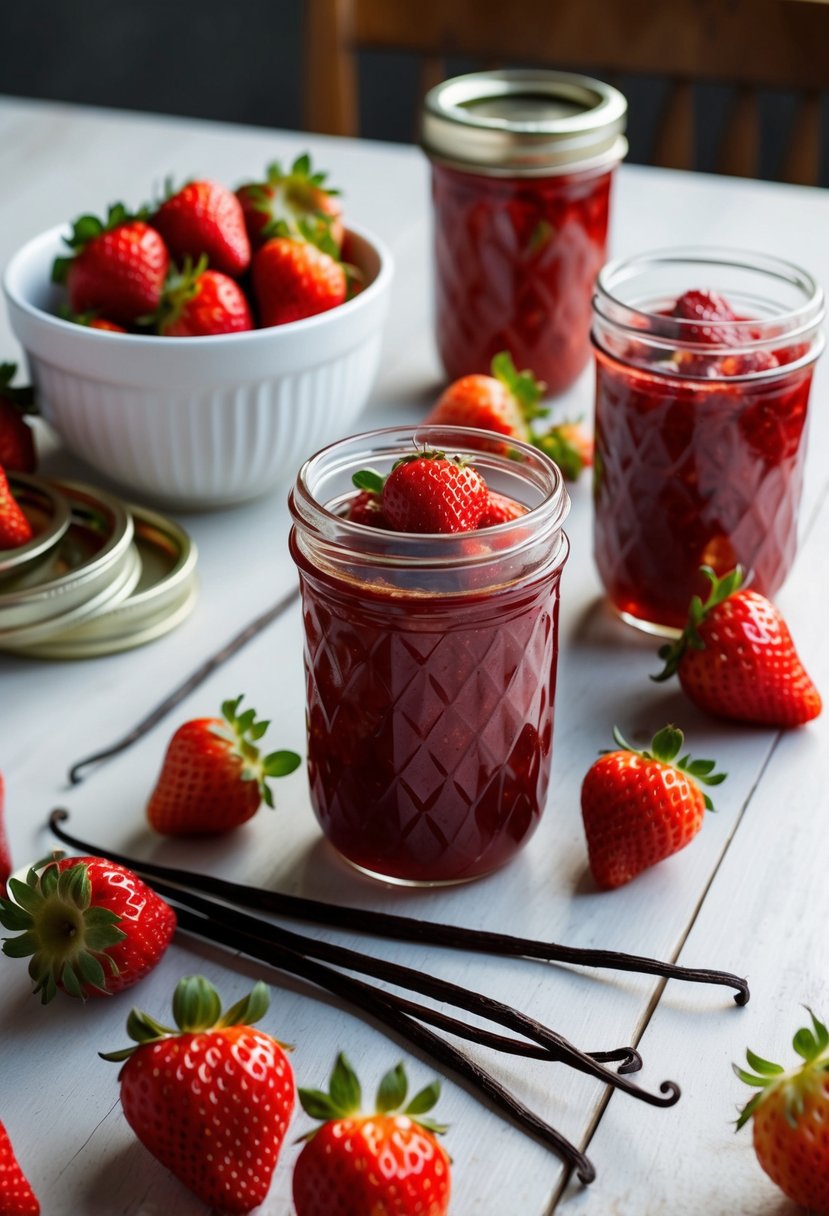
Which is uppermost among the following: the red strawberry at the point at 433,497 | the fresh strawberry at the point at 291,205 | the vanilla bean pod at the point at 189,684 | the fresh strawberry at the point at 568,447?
the red strawberry at the point at 433,497

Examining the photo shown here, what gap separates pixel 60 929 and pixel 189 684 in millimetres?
282

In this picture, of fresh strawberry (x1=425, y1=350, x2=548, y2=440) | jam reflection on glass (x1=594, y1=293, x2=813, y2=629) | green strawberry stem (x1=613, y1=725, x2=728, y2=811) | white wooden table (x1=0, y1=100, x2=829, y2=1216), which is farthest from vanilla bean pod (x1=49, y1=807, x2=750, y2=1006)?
fresh strawberry (x1=425, y1=350, x2=548, y2=440)

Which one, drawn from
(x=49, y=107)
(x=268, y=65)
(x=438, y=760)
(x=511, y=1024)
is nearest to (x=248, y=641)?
(x=438, y=760)

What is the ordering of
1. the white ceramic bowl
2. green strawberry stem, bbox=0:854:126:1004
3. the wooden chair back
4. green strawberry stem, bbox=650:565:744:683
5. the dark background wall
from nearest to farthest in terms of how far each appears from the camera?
1. green strawberry stem, bbox=0:854:126:1004
2. green strawberry stem, bbox=650:565:744:683
3. the white ceramic bowl
4. the wooden chair back
5. the dark background wall

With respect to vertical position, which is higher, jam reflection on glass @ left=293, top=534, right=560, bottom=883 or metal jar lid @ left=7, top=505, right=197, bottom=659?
jam reflection on glass @ left=293, top=534, right=560, bottom=883

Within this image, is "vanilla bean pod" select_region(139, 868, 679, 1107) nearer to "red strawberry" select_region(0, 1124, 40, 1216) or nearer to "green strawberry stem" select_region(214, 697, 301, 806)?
"green strawberry stem" select_region(214, 697, 301, 806)

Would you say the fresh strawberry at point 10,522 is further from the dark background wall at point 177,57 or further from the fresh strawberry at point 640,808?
the dark background wall at point 177,57

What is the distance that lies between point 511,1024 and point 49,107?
162 cm

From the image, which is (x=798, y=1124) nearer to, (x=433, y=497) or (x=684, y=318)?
(x=433, y=497)

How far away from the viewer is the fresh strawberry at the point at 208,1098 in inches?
25.2

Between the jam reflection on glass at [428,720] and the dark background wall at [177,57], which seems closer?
the jam reflection on glass at [428,720]

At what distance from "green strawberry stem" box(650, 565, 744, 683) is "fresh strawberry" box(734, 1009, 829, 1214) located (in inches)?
13.3

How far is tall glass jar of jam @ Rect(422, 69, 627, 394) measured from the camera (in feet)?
4.13

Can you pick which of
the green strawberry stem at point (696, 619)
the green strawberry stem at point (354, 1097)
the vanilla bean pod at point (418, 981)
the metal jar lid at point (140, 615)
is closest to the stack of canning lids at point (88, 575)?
the metal jar lid at point (140, 615)
